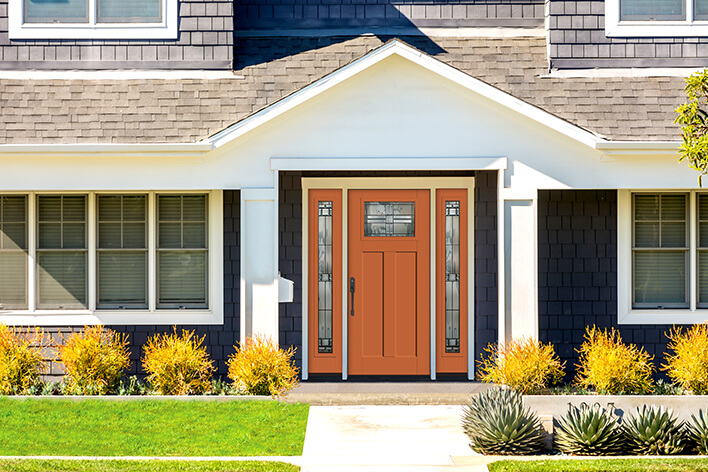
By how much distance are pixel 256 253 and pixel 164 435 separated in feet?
8.28

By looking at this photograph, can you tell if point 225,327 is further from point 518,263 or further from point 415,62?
point 415,62

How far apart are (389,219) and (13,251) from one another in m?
4.96

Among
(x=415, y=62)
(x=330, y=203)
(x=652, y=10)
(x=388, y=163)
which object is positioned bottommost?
(x=330, y=203)

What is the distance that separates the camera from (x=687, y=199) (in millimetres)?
11102

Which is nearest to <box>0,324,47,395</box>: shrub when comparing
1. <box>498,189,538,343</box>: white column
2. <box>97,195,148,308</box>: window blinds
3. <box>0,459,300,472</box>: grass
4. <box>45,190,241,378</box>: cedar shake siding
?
<box>45,190,241,378</box>: cedar shake siding

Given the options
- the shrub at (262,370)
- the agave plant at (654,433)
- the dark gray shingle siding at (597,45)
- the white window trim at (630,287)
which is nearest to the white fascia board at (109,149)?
the shrub at (262,370)

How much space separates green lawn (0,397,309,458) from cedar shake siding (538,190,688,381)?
11.9ft

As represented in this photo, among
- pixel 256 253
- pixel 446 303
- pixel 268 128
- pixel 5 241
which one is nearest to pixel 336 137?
pixel 268 128

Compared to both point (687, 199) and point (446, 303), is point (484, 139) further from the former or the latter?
point (687, 199)

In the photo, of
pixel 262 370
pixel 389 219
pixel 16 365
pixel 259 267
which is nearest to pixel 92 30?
pixel 259 267

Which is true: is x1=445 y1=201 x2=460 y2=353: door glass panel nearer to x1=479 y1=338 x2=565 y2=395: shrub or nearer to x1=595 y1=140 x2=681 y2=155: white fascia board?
x1=479 y1=338 x2=565 y2=395: shrub

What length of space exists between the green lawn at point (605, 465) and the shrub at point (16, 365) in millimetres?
5742

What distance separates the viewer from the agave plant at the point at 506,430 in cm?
786

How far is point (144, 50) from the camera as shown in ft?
37.4
